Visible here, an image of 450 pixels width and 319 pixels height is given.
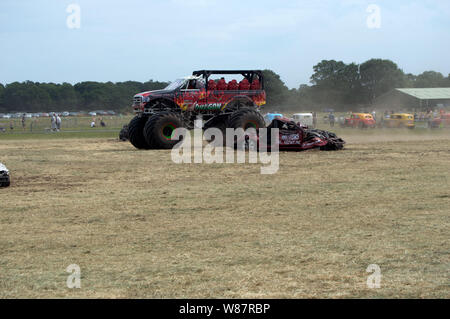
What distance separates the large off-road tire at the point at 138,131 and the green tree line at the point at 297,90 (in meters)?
42.1

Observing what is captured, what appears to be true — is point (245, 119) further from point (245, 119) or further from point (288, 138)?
point (288, 138)

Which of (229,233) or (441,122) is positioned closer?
(229,233)

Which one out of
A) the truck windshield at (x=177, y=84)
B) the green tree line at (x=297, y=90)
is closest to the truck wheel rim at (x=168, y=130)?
the truck windshield at (x=177, y=84)

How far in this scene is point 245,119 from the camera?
67.8 feet

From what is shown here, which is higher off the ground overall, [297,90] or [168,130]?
[297,90]

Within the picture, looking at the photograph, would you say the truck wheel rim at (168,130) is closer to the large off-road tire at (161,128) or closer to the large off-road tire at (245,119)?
the large off-road tire at (161,128)

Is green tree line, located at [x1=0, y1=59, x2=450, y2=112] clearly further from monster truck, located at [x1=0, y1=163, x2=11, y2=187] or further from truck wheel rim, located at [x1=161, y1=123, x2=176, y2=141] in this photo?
monster truck, located at [x1=0, y1=163, x2=11, y2=187]

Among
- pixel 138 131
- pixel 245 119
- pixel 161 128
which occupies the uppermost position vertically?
pixel 245 119

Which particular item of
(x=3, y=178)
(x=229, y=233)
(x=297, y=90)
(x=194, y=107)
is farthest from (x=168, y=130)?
(x=297, y=90)

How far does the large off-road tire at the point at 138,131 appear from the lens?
21.2m

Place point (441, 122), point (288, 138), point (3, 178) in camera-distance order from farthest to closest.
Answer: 1. point (441, 122)
2. point (288, 138)
3. point (3, 178)

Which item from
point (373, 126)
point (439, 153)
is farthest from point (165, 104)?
point (373, 126)

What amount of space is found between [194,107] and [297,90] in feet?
166

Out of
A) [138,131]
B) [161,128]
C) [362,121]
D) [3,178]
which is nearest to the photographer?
[3,178]
